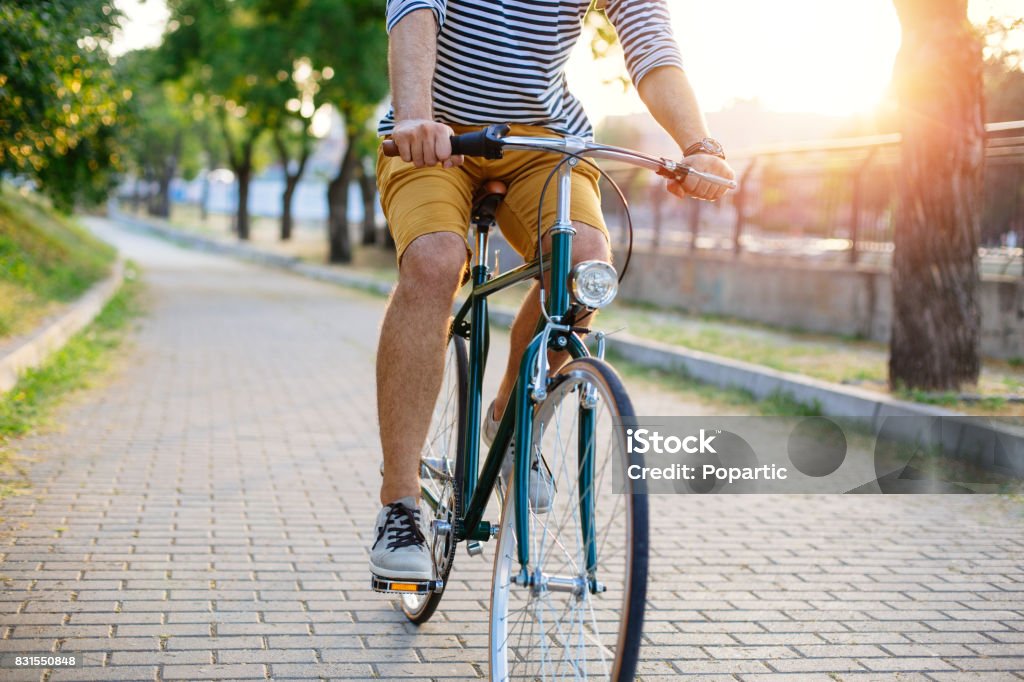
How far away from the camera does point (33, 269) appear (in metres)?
13.0

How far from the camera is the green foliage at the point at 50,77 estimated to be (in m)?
9.33

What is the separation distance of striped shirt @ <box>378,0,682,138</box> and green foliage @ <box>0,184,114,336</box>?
6.25 m

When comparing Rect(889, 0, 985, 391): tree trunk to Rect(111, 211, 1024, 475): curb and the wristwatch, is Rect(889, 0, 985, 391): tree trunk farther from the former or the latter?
the wristwatch

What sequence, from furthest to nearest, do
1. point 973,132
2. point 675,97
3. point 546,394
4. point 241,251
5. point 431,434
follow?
point 241,251 → point 973,132 → point 431,434 → point 675,97 → point 546,394

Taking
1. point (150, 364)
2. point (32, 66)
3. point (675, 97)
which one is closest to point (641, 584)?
→ point (675, 97)

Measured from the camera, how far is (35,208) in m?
24.6

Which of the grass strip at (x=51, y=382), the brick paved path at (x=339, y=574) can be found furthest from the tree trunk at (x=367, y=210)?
the brick paved path at (x=339, y=574)

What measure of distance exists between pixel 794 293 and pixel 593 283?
10632mm

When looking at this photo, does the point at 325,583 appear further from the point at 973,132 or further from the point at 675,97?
the point at 973,132

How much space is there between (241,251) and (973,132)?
28041mm

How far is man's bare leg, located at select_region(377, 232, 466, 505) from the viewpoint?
301cm

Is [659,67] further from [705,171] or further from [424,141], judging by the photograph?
[424,141]

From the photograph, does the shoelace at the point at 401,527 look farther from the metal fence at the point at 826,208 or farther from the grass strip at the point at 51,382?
the metal fence at the point at 826,208

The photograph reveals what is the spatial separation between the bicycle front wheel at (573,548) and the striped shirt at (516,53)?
1.00 m
